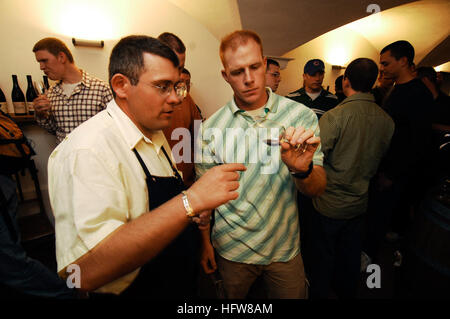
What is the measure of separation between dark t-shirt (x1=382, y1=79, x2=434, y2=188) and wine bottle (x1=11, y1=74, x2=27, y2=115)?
15.4 feet

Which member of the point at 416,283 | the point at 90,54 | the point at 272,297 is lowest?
the point at 416,283

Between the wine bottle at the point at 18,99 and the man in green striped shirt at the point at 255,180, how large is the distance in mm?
3142

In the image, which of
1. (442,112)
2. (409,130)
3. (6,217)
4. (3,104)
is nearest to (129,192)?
(6,217)

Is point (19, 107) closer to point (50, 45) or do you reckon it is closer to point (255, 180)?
point (50, 45)

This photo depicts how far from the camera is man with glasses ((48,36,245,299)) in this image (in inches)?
26.8

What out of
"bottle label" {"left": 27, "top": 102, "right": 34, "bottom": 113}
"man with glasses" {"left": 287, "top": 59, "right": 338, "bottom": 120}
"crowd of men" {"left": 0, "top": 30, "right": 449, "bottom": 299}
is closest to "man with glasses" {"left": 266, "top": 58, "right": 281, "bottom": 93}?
"man with glasses" {"left": 287, "top": 59, "right": 338, "bottom": 120}

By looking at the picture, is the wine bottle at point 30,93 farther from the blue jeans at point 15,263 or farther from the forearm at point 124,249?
the forearm at point 124,249

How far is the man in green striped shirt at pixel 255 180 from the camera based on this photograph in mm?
1295

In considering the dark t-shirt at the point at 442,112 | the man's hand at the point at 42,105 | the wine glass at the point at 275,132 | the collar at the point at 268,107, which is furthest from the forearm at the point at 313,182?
the dark t-shirt at the point at 442,112

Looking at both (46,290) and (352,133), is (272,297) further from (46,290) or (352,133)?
(46,290)

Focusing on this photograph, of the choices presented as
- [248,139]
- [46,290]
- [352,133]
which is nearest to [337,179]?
[352,133]

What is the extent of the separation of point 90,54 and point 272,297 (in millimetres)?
4324

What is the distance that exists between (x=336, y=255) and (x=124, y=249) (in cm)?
215
